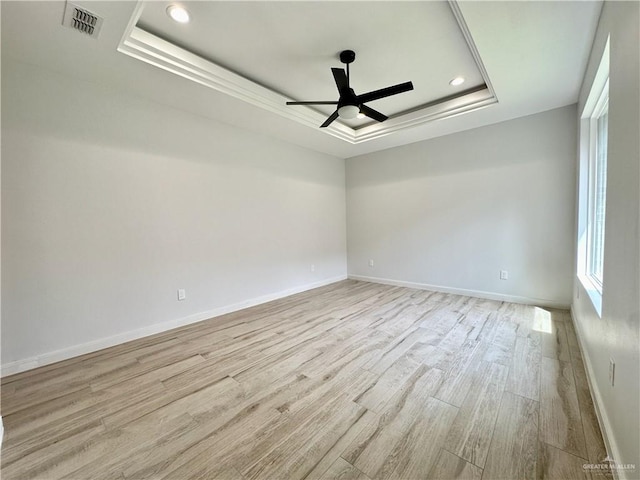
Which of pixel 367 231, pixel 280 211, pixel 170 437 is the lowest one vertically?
pixel 170 437

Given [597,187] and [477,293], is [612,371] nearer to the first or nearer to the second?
[597,187]

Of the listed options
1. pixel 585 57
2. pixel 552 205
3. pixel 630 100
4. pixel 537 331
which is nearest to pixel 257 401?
pixel 630 100

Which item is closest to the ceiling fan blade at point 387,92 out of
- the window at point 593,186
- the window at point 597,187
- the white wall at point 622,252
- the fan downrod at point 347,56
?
A: the fan downrod at point 347,56

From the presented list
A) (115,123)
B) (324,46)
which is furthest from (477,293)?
(115,123)

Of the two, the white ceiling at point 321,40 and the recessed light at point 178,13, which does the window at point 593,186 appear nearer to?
the white ceiling at point 321,40

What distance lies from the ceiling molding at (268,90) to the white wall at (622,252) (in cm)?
100

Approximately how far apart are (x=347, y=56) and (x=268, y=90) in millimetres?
1031

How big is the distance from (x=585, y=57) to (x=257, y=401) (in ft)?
12.6

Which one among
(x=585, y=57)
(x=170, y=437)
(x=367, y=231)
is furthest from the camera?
(x=367, y=231)

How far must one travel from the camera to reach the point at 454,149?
4059 millimetres

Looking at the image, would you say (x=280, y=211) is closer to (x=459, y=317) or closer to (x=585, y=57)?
(x=459, y=317)

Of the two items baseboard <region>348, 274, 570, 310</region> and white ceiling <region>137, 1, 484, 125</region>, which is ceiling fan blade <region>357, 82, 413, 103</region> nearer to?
white ceiling <region>137, 1, 484, 125</region>

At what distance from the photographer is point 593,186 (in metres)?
2.60

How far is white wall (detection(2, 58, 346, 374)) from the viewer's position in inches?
85.3
